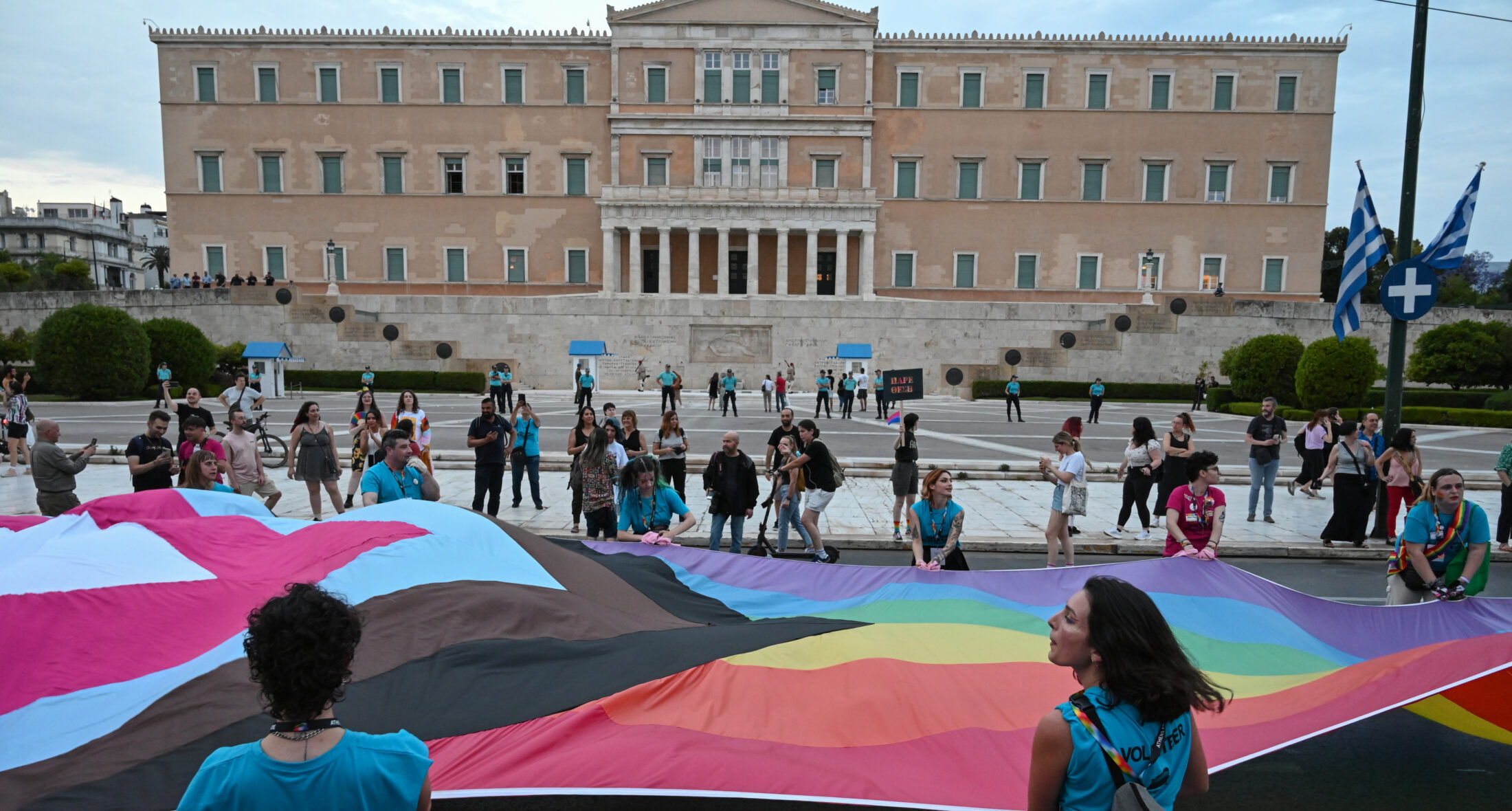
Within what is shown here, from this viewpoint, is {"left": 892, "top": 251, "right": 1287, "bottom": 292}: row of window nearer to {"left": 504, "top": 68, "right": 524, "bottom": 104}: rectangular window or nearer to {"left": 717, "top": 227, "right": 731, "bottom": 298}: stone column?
{"left": 717, "top": 227, "right": 731, "bottom": 298}: stone column

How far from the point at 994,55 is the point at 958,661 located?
167ft

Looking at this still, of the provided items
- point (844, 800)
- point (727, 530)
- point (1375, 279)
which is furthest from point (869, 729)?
point (1375, 279)

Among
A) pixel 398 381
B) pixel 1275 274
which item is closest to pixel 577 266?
pixel 398 381

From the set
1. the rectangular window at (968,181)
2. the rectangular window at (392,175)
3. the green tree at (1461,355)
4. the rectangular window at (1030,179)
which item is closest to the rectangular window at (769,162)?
the rectangular window at (968,181)

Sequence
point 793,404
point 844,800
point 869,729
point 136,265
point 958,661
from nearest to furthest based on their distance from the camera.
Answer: point 844,800
point 869,729
point 958,661
point 793,404
point 136,265

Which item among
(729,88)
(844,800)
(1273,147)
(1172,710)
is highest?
(729,88)

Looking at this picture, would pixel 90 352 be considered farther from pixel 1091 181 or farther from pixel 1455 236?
pixel 1091 181

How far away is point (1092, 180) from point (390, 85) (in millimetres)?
42500

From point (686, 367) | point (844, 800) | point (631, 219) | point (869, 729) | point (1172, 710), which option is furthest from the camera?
point (631, 219)

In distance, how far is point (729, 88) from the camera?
4853 centimetres

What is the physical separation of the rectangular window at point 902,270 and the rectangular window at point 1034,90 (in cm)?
1130

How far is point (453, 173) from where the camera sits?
4944 cm

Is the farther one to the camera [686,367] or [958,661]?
[686,367]

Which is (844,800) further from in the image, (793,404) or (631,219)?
(631,219)
